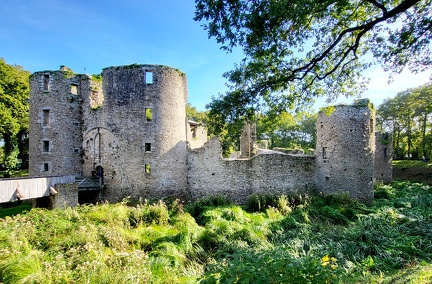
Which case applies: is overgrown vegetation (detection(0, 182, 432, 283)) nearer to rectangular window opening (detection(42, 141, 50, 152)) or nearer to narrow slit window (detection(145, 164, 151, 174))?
narrow slit window (detection(145, 164, 151, 174))

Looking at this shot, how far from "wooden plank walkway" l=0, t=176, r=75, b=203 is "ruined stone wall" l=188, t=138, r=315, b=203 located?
26.6 ft

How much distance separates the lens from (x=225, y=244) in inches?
368

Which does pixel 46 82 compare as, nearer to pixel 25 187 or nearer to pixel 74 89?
pixel 74 89

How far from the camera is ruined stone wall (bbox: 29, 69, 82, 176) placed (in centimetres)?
1523

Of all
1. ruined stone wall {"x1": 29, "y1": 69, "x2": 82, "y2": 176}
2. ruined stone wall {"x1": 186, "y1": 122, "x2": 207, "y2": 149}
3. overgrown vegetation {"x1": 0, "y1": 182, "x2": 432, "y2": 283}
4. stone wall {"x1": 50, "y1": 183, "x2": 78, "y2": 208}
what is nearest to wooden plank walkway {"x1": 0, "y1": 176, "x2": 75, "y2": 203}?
stone wall {"x1": 50, "y1": 183, "x2": 78, "y2": 208}

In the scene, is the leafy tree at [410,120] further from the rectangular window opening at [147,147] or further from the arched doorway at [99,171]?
the arched doorway at [99,171]

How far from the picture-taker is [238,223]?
37.6 ft

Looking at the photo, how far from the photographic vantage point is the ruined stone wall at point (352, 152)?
14781 mm

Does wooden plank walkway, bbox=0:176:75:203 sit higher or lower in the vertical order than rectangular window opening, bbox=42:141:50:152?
lower

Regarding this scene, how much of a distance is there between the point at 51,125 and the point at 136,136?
217 inches

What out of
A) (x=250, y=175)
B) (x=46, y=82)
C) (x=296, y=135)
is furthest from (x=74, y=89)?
(x=296, y=135)

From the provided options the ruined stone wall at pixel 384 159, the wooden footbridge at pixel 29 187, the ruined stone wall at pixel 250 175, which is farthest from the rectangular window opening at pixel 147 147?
the ruined stone wall at pixel 384 159

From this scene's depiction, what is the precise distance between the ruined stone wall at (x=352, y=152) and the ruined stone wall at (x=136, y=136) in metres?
9.79

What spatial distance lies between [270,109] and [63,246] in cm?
830
